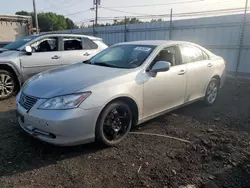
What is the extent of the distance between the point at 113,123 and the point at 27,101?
124 centimetres

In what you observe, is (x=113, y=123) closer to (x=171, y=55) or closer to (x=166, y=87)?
(x=166, y=87)

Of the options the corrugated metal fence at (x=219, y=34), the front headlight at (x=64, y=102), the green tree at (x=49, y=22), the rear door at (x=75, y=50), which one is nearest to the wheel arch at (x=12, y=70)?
the rear door at (x=75, y=50)

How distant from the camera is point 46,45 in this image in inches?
255

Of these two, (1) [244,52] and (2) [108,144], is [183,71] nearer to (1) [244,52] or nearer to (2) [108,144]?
(2) [108,144]

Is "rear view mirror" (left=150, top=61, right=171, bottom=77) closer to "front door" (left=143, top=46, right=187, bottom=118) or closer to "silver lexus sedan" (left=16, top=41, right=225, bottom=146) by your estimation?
"silver lexus sedan" (left=16, top=41, right=225, bottom=146)

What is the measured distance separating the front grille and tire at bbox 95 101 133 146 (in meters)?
0.91

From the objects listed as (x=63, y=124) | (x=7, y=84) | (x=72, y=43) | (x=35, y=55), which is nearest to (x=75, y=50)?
(x=72, y=43)

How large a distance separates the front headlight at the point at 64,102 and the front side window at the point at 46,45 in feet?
12.5

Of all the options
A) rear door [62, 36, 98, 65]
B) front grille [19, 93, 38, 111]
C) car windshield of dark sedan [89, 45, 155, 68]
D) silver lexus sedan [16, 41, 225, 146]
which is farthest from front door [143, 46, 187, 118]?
rear door [62, 36, 98, 65]

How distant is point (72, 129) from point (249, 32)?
800 centimetres

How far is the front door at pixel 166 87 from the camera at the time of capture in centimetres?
381

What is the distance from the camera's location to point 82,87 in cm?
307

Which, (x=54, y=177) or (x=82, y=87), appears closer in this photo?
(x=54, y=177)

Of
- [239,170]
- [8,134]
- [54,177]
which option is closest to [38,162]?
[54,177]
